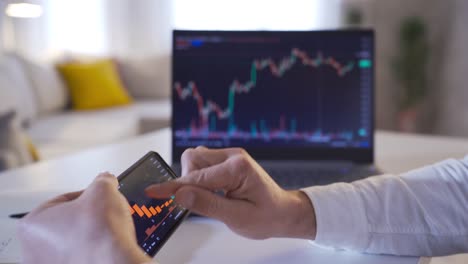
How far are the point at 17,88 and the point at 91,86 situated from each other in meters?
0.63

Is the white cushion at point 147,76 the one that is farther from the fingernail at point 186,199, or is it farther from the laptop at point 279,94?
the fingernail at point 186,199

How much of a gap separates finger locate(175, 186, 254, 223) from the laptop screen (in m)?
0.49

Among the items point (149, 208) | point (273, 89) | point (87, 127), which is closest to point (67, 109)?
point (87, 127)

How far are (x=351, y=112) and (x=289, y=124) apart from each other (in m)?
0.13

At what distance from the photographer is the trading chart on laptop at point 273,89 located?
1118mm

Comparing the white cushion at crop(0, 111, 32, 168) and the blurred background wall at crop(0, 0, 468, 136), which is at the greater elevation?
the blurred background wall at crop(0, 0, 468, 136)

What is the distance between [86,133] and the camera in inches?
107

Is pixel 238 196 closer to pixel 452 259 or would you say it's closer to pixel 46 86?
pixel 452 259

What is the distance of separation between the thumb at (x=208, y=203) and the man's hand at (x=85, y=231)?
0.31ft

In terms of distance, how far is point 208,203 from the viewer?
593 mm

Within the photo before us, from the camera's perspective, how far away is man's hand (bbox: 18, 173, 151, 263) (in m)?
0.45

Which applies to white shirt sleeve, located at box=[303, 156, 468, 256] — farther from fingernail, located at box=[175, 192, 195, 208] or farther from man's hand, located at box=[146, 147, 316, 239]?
fingernail, located at box=[175, 192, 195, 208]

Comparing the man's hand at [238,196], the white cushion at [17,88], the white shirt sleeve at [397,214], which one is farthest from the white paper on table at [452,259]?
the white cushion at [17,88]

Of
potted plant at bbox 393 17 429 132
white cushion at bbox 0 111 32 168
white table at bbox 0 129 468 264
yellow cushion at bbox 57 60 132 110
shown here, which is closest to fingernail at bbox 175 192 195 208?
white table at bbox 0 129 468 264
